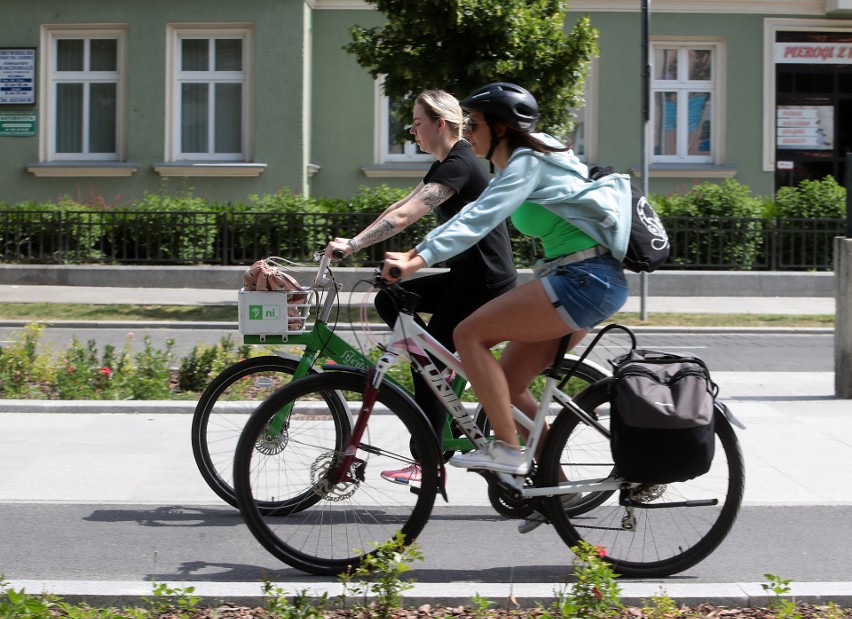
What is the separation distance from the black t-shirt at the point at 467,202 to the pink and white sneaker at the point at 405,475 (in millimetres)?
971

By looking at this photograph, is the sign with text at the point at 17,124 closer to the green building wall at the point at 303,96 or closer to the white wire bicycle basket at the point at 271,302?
the green building wall at the point at 303,96

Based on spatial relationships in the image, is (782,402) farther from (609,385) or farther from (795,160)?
(795,160)

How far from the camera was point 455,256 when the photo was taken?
4.81 metres

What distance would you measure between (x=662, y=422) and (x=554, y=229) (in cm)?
85

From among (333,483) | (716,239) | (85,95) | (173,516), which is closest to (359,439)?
(333,483)

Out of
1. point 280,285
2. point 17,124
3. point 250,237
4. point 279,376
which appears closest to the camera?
point 280,285

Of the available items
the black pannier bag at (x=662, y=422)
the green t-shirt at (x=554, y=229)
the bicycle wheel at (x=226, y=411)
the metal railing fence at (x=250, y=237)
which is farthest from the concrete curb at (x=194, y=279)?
the black pannier bag at (x=662, y=422)

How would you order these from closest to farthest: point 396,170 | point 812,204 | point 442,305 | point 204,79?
point 442,305 < point 812,204 < point 204,79 < point 396,170

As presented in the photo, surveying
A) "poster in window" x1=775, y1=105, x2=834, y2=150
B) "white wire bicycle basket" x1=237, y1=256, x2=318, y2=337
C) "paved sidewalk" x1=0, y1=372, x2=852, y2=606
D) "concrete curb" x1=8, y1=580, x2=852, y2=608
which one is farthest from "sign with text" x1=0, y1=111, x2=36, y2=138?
"concrete curb" x1=8, y1=580, x2=852, y2=608

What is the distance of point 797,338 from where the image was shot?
13.1 m

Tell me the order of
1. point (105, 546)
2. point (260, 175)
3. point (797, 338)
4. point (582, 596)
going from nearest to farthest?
1. point (582, 596)
2. point (105, 546)
3. point (797, 338)
4. point (260, 175)

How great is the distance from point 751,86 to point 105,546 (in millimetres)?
18658

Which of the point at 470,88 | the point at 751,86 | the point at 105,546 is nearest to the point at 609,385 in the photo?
the point at 105,546

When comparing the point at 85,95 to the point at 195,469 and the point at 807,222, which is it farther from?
the point at 195,469
